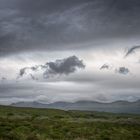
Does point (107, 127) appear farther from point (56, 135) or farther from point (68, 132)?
point (56, 135)

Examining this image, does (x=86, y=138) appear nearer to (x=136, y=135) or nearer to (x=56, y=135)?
(x=56, y=135)

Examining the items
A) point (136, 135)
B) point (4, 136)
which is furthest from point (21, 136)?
point (136, 135)

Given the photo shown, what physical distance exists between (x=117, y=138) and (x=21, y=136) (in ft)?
39.9

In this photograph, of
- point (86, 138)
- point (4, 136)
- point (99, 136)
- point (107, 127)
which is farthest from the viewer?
point (107, 127)

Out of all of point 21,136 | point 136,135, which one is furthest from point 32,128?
point 136,135

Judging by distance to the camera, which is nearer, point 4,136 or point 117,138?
point 4,136

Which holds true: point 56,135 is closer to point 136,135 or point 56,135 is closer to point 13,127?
point 13,127

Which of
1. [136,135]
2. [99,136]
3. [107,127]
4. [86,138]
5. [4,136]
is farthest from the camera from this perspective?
[107,127]

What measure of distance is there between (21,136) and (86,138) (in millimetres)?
7403

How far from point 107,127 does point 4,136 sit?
18.9m

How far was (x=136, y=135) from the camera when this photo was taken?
1524 inches

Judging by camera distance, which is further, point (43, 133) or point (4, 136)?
point (43, 133)

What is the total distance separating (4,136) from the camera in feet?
94.6

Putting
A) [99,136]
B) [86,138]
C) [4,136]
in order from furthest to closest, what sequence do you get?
[99,136]
[86,138]
[4,136]
